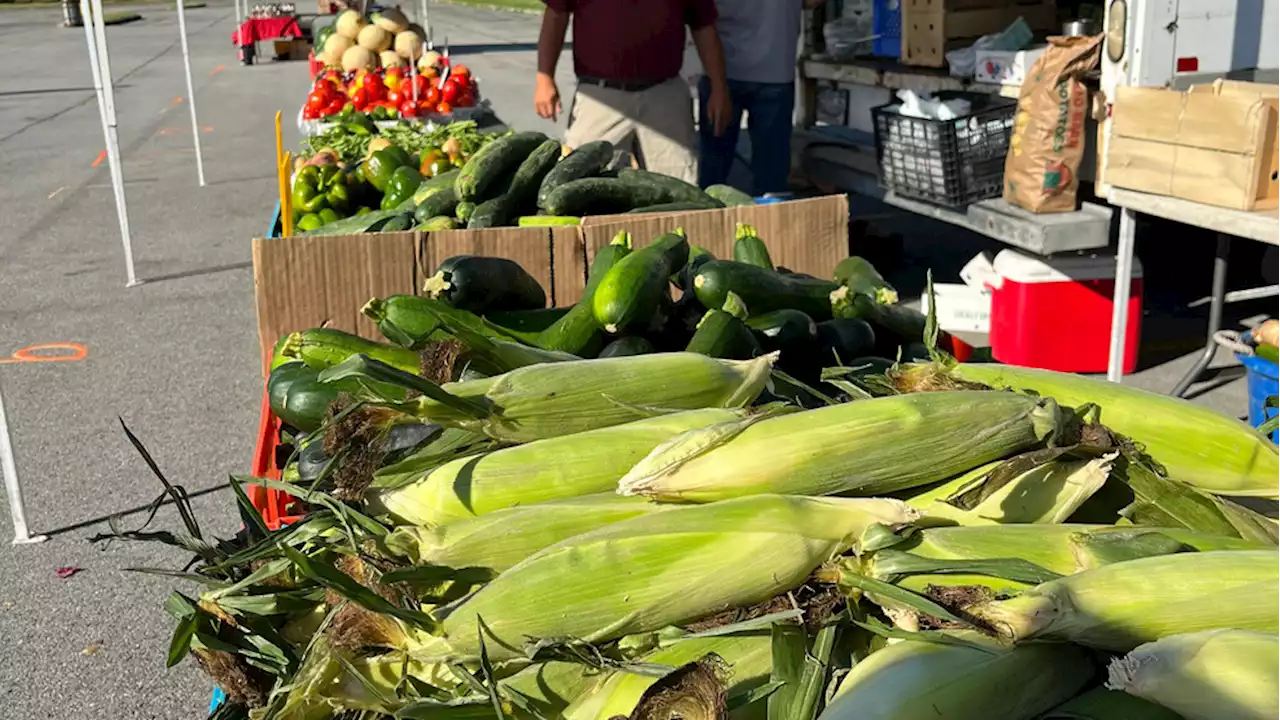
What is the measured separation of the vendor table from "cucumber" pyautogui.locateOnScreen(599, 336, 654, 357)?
3002 mm

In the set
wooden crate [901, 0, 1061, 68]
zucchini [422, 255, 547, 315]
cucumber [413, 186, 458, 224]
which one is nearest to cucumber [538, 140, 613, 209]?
cucumber [413, 186, 458, 224]

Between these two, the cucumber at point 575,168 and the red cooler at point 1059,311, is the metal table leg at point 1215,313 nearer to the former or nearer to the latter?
the red cooler at point 1059,311

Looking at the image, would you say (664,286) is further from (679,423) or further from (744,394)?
(679,423)

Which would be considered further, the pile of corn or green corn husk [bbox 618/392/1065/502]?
green corn husk [bbox 618/392/1065/502]

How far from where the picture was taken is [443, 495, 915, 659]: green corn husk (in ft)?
4.44

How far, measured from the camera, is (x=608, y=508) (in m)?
1.51

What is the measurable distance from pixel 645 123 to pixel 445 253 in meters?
3.25

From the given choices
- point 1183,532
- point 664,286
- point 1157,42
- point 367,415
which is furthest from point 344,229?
point 1157,42

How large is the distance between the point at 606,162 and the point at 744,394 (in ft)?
9.35

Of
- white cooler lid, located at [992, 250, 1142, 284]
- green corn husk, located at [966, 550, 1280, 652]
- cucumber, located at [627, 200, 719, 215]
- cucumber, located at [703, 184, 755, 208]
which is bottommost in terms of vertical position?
white cooler lid, located at [992, 250, 1142, 284]

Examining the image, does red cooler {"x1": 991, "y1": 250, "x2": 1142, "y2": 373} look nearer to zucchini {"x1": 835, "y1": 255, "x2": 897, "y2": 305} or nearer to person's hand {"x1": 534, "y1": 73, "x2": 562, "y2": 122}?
zucchini {"x1": 835, "y1": 255, "x2": 897, "y2": 305}

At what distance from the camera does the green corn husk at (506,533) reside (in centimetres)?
147

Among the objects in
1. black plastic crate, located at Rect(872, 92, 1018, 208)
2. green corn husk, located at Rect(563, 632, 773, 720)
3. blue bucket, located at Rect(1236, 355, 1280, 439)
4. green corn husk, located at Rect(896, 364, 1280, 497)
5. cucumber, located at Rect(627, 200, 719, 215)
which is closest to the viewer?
green corn husk, located at Rect(563, 632, 773, 720)

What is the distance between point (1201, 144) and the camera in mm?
4551
